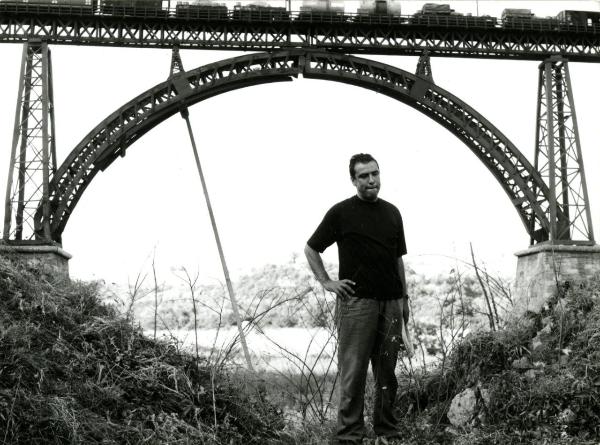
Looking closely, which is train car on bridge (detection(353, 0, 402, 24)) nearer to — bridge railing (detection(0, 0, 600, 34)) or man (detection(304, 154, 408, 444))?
bridge railing (detection(0, 0, 600, 34))

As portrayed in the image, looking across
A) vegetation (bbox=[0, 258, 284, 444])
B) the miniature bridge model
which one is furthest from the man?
the miniature bridge model

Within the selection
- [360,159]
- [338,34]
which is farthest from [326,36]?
[360,159]

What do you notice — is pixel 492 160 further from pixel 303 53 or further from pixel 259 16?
pixel 259 16

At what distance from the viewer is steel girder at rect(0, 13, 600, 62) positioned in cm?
2688

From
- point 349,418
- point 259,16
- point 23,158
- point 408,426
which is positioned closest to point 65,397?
point 349,418

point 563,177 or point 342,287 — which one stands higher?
point 563,177

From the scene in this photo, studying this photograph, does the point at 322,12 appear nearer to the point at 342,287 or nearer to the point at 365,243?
the point at 365,243

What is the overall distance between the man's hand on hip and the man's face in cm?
73

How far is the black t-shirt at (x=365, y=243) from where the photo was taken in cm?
544

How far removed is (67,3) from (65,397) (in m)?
25.2

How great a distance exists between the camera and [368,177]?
5434 mm

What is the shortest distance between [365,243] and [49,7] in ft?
81.1

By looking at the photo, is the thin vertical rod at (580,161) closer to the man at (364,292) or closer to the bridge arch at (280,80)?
the bridge arch at (280,80)

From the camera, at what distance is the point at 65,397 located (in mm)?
4746
